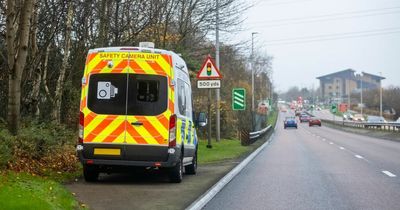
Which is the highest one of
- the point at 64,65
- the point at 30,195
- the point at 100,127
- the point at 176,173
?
the point at 64,65

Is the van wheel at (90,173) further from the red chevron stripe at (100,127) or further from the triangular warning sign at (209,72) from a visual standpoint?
the triangular warning sign at (209,72)

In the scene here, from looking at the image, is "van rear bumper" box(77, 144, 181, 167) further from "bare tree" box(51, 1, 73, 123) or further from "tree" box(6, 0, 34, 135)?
"bare tree" box(51, 1, 73, 123)

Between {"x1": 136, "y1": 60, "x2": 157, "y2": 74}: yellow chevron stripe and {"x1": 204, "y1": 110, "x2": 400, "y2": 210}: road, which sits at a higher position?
{"x1": 136, "y1": 60, "x2": 157, "y2": 74}: yellow chevron stripe

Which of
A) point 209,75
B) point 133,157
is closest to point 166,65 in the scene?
point 133,157

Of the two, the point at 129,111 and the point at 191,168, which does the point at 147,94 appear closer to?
the point at 129,111

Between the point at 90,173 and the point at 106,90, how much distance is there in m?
1.66

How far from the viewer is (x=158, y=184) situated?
12352mm

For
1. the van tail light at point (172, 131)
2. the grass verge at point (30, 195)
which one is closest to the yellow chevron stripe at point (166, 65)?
the van tail light at point (172, 131)

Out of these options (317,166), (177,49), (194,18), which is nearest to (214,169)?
(317,166)

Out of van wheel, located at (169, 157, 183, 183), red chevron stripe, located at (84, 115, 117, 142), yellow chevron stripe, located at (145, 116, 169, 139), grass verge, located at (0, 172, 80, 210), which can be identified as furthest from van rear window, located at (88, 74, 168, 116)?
grass verge, located at (0, 172, 80, 210)

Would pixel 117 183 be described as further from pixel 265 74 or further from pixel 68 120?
pixel 265 74

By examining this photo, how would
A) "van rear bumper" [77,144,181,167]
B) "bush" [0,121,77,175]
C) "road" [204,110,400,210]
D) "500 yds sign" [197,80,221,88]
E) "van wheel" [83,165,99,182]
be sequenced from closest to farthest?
"road" [204,110,400,210] → "bush" [0,121,77,175] → "van rear bumper" [77,144,181,167] → "van wheel" [83,165,99,182] → "500 yds sign" [197,80,221,88]

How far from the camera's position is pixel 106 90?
39.2ft

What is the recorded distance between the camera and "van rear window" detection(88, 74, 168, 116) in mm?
11891
